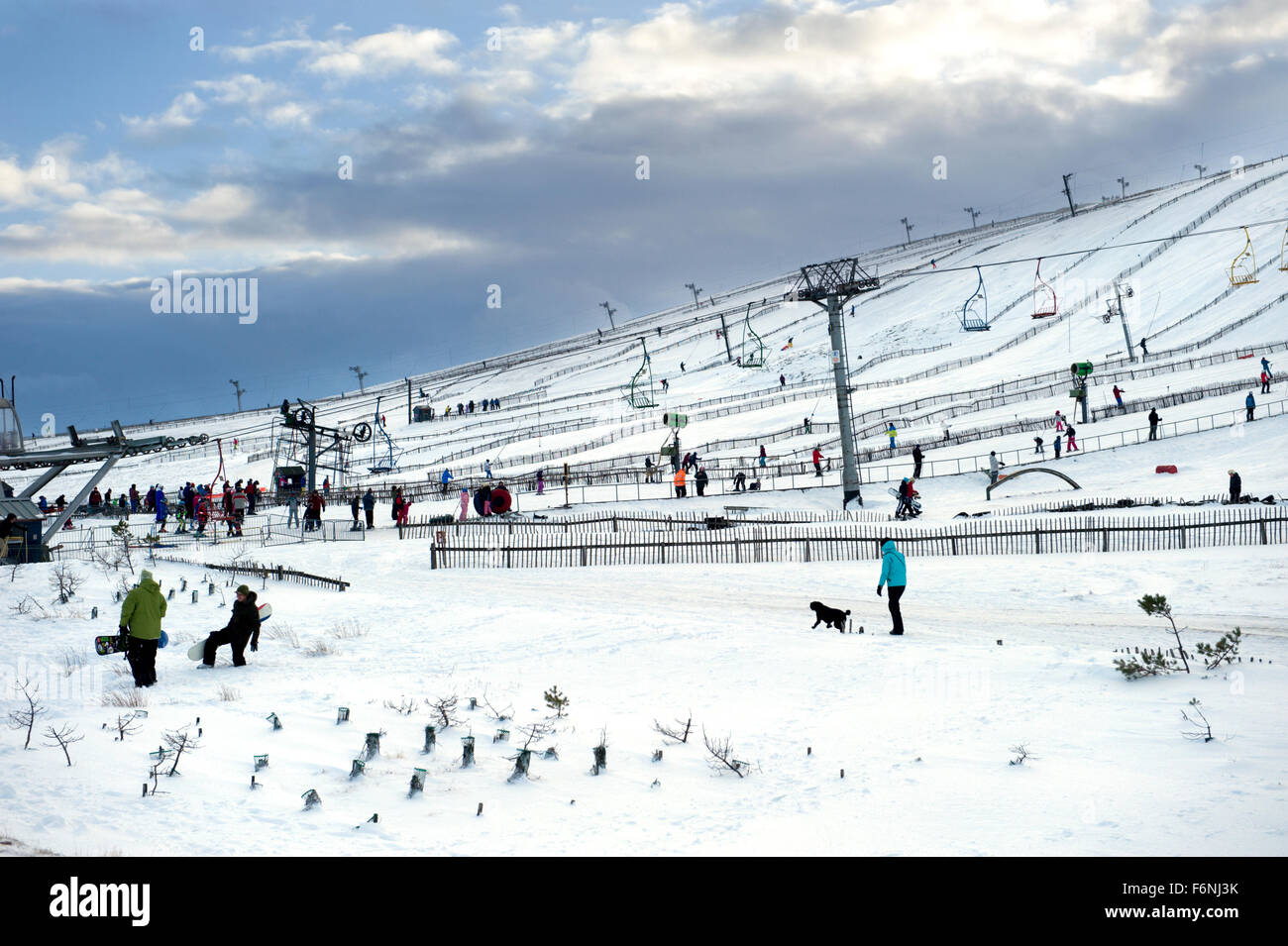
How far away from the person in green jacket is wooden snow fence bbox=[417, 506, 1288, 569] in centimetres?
1159

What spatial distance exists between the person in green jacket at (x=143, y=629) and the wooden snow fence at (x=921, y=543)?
11.6 meters

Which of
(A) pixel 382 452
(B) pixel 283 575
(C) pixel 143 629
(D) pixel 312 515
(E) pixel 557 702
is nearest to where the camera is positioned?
(E) pixel 557 702

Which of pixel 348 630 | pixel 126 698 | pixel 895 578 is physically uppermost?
pixel 895 578

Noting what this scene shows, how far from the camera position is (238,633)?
13.3 m

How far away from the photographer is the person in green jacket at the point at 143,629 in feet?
39.2

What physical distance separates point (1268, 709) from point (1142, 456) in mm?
30301

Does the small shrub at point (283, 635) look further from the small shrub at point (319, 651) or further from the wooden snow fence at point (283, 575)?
the wooden snow fence at point (283, 575)

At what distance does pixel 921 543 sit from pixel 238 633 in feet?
A: 48.9

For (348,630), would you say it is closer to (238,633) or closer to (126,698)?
(238,633)

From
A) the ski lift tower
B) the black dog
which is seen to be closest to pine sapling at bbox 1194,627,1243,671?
the black dog

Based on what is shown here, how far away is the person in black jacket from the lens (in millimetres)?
13164

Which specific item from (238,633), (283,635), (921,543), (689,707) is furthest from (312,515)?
(689,707)

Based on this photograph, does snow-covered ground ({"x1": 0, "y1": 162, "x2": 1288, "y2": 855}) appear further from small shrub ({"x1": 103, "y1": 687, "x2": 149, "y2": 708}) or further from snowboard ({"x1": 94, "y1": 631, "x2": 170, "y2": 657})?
snowboard ({"x1": 94, "y1": 631, "x2": 170, "y2": 657})

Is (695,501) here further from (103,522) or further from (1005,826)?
(1005,826)
